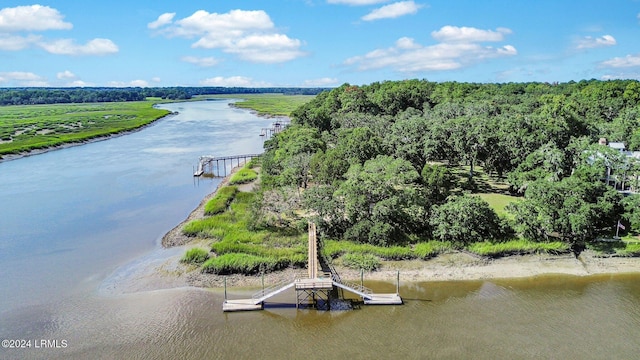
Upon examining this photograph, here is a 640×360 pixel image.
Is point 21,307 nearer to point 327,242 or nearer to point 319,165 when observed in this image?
point 327,242

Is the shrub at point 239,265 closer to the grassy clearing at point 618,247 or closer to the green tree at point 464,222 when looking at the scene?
the green tree at point 464,222

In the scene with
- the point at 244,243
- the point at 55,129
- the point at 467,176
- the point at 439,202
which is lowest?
the point at 244,243

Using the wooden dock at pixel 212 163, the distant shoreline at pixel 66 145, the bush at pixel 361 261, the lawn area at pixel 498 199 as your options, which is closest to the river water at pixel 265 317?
the bush at pixel 361 261

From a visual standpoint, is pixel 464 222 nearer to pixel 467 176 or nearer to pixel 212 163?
pixel 467 176

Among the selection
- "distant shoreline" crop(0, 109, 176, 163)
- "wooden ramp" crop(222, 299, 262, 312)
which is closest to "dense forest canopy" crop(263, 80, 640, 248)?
"wooden ramp" crop(222, 299, 262, 312)

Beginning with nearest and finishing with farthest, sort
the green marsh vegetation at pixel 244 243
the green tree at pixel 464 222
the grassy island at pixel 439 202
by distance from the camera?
the green marsh vegetation at pixel 244 243, the grassy island at pixel 439 202, the green tree at pixel 464 222

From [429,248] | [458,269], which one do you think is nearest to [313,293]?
[429,248]
